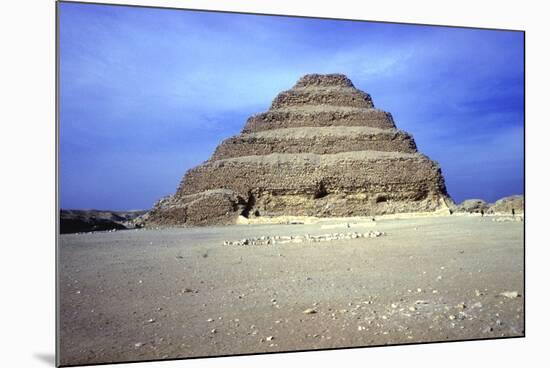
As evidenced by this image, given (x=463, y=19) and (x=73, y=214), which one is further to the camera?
(x=463, y=19)

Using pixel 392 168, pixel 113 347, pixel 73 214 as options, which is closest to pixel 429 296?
pixel 113 347

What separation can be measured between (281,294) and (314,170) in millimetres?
5488

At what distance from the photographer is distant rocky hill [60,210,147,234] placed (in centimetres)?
405

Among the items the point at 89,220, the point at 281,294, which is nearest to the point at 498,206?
the point at 281,294

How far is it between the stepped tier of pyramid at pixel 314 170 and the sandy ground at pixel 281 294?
148cm

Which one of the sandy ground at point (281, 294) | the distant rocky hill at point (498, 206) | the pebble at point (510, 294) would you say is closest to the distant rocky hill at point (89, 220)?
the sandy ground at point (281, 294)

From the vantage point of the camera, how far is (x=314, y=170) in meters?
9.45

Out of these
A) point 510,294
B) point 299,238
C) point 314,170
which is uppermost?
point 314,170

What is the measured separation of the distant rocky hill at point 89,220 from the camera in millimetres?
4047

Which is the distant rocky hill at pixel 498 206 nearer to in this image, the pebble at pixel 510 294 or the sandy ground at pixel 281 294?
the sandy ground at pixel 281 294

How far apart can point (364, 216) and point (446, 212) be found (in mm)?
2340

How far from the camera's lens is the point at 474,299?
4.41 meters

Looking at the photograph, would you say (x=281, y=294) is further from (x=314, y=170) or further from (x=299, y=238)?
(x=314, y=170)
